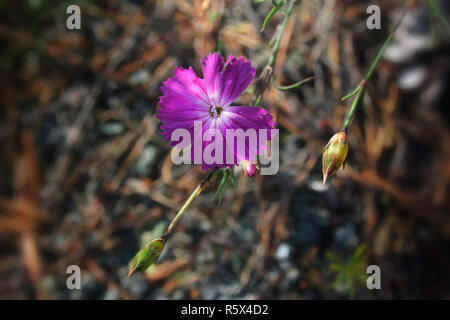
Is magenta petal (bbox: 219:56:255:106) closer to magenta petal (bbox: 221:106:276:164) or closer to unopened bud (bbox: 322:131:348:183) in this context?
magenta petal (bbox: 221:106:276:164)

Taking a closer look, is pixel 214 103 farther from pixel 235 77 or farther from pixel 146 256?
pixel 146 256

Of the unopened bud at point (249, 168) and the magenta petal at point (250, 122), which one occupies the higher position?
the magenta petal at point (250, 122)

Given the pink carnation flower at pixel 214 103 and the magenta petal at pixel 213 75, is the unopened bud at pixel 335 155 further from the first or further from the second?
the magenta petal at pixel 213 75

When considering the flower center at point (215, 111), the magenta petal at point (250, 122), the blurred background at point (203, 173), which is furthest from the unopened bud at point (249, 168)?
the blurred background at point (203, 173)

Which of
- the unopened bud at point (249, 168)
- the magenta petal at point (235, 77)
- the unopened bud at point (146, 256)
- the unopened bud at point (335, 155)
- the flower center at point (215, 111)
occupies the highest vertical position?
the magenta petal at point (235, 77)

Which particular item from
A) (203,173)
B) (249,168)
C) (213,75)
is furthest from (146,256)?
(203,173)

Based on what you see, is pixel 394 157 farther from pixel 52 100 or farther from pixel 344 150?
pixel 52 100

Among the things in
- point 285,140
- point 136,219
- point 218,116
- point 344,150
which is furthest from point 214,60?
point 136,219
